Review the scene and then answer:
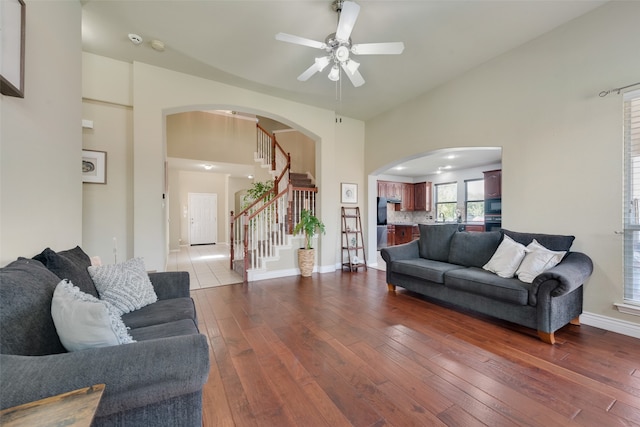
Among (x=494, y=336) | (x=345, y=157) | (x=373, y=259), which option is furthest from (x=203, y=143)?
(x=494, y=336)

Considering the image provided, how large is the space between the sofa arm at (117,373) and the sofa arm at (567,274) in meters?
2.69

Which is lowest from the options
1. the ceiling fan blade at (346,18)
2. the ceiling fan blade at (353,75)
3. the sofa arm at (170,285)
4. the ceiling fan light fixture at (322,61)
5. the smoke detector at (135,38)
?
the sofa arm at (170,285)

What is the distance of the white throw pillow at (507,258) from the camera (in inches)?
104

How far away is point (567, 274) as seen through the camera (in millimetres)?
2156

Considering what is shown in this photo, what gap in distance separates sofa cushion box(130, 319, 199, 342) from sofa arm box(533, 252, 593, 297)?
2803 millimetres

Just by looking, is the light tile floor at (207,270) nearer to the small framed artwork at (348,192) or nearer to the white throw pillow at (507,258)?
the small framed artwork at (348,192)

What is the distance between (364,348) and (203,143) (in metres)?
6.26

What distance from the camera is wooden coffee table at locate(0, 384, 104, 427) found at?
1.97 feet

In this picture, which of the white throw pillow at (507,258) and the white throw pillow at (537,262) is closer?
the white throw pillow at (537,262)

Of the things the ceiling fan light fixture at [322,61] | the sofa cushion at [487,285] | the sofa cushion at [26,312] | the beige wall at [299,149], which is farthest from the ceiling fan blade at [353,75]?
the beige wall at [299,149]

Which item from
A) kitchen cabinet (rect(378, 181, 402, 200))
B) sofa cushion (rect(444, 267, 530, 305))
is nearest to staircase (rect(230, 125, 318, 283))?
sofa cushion (rect(444, 267, 530, 305))

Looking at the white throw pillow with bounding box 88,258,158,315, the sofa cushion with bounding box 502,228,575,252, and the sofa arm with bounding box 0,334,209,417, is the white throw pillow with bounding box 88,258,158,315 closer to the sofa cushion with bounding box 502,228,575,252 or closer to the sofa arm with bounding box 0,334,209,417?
the sofa arm with bounding box 0,334,209,417

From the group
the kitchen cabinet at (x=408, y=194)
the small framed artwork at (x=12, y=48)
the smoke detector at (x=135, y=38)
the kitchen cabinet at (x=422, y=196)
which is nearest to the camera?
the small framed artwork at (x=12, y=48)

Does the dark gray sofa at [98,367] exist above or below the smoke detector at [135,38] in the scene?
below
